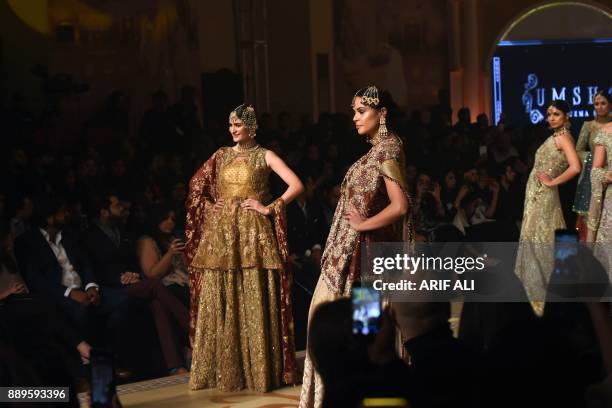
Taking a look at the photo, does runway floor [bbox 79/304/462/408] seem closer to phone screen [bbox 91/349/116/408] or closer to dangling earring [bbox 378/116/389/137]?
dangling earring [bbox 378/116/389/137]

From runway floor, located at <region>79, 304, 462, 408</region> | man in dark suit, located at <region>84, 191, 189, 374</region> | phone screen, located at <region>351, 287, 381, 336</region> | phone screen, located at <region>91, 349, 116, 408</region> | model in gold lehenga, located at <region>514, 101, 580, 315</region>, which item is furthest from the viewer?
model in gold lehenga, located at <region>514, 101, 580, 315</region>

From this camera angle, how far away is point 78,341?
5.88 meters

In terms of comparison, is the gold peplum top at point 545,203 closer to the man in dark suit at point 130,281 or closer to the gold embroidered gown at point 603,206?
the gold embroidered gown at point 603,206

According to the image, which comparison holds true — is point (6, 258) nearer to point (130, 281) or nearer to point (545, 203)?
point (130, 281)

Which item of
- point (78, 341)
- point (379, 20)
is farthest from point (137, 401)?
point (379, 20)

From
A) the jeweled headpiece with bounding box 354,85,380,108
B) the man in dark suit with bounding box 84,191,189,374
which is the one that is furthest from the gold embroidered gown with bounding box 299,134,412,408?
the man in dark suit with bounding box 84,191,189,374

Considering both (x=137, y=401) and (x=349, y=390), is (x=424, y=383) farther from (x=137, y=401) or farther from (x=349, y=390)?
(x=137, y=401)

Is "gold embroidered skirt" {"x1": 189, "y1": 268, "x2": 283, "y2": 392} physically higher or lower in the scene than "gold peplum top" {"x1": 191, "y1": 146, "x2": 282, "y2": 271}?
lower

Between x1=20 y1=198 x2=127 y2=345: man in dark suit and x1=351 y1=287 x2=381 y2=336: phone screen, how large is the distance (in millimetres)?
3756

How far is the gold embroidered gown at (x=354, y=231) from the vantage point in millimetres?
Result: 4863

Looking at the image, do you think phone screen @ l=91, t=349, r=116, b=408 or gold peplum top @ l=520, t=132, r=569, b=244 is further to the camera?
gold peplum top @ l=520, t=132, r=569, b=244

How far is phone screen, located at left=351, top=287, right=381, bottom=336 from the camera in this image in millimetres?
2654

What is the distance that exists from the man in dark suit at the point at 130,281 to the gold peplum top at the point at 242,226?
0.73 m

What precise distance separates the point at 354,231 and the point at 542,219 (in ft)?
9.37
